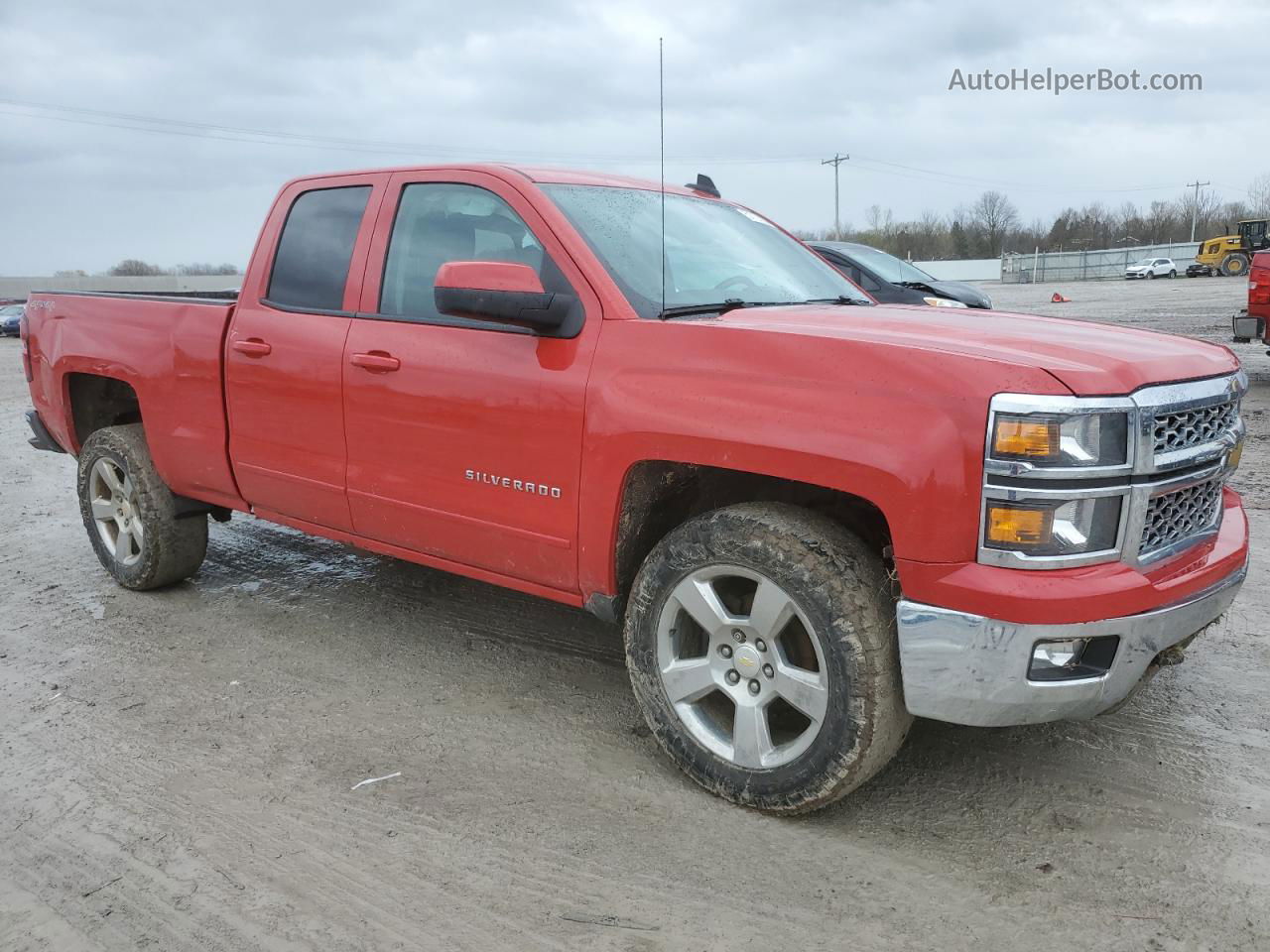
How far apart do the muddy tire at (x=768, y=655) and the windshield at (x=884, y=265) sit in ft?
23.2

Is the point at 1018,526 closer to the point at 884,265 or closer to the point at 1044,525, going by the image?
the point at 1044,525

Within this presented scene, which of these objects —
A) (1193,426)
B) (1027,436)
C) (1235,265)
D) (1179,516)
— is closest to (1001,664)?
(1027,436)

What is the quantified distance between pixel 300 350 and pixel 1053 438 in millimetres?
2776

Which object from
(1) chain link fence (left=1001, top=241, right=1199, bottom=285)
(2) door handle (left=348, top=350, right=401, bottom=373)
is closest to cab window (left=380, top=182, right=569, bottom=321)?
(2) door handle (left=348, top=350, right=401, bottom=373)

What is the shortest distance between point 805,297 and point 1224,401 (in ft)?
4.63

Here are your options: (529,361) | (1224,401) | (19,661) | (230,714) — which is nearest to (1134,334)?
(1224,401)

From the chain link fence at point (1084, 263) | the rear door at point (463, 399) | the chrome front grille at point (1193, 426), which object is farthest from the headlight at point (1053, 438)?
the chain link fence at point (1084, 263)

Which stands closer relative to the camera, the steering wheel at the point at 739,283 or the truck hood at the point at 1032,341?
the truck hood at the point at 1032,341

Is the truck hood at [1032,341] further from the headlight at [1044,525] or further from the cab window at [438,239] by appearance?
the cab window at [438,239]

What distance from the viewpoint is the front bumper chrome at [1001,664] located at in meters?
2.36

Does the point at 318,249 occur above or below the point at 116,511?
above

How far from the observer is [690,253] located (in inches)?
138

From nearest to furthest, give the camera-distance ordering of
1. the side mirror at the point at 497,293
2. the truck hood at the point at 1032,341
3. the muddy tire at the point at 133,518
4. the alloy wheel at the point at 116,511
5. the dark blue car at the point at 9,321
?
the truck hood at the point at 1032,341
the side mirror at the point at 497,293
the muddy tire at the point at 133,518
the alloy wheel at the point at 116,511
the dark blue car at the point at 9,321

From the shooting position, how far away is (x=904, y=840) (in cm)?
270
